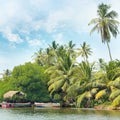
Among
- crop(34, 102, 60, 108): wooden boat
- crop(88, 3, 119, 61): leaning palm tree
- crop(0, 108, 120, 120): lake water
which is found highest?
crop(88, 3, 119, 61): leaning palm tree

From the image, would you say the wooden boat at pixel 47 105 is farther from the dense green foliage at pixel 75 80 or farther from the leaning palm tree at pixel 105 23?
the leaning palm tree at pixel 105 23

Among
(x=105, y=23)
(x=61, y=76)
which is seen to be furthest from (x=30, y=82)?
(x=105, y=23)

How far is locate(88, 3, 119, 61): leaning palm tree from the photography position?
120 feet

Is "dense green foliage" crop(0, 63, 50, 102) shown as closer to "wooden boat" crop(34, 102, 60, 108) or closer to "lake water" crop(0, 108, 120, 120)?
"wooden boat" crop(34, 102, 60, 108)

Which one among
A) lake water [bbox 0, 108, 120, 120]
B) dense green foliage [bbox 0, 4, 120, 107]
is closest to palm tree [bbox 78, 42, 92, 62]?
dense green foliage [bbox 0, 4, 120, 107]

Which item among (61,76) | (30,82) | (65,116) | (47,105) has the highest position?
(61,76)

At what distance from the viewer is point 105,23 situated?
3666cm

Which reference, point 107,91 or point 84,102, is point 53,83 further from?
point 107,91

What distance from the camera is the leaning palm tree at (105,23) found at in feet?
120

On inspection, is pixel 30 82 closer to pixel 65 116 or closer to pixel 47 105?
pixel 47 105

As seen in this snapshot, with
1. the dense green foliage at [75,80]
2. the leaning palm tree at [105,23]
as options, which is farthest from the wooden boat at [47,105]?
the leaning palm tree at [105,23]

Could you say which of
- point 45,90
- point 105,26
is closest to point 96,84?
point 105,26

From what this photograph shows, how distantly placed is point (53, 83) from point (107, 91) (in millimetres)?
8620

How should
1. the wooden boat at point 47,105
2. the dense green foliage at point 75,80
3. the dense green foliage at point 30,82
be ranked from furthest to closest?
the dense green foliage at point 30,82
the wooden boat at point 47,105
the dense green foliage at point 75,80
